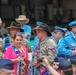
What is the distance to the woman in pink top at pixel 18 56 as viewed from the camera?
5.86 metres

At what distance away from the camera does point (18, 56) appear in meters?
5.91

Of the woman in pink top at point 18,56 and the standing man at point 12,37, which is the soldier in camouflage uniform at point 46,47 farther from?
the standing man at point 12,37

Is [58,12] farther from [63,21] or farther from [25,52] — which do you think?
[25,52]

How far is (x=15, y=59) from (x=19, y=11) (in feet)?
44.4

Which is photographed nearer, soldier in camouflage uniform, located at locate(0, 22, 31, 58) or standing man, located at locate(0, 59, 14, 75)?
standing man, located at locate(0, 59, 14, 75)

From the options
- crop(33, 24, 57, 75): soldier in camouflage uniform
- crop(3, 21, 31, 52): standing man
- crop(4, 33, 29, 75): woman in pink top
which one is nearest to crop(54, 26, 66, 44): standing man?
crop(3, 21, 31, 52): standing man

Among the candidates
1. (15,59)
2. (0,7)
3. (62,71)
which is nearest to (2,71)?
(62,71)

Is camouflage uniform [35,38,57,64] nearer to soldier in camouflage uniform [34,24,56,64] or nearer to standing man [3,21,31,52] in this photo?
soldier in camouflage uniform [34,24,56,64]

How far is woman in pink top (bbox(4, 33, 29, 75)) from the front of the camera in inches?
231

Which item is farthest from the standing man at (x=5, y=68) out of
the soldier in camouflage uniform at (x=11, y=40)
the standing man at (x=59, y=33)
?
the standing man at (x=59, y=33)

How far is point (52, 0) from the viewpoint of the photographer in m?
20.9

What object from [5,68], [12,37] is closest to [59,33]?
[12,37]

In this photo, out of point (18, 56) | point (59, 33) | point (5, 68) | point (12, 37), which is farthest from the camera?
point (59, 33)

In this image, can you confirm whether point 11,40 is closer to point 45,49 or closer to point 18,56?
point 18,56
